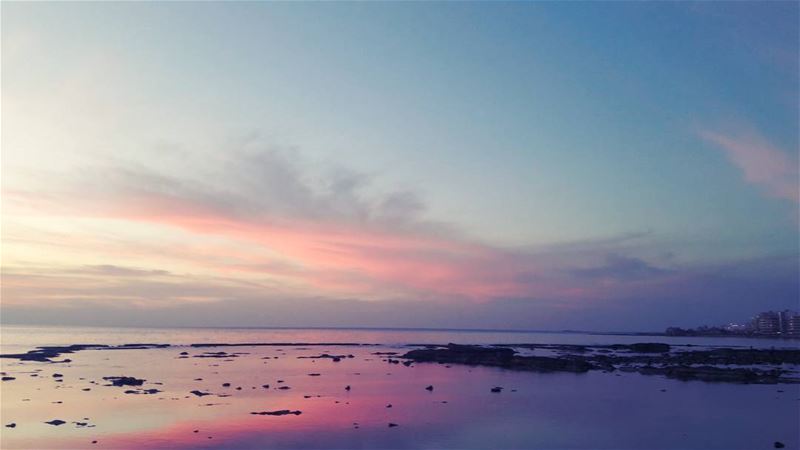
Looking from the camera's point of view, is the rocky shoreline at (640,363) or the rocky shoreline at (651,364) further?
the rocky shoreline at (640,363)

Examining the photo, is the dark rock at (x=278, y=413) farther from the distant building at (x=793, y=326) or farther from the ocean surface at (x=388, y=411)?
the distant building at (x=793, y=326)

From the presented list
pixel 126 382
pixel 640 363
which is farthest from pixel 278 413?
pixel 640 363

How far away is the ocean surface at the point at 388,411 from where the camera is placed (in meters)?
22.5

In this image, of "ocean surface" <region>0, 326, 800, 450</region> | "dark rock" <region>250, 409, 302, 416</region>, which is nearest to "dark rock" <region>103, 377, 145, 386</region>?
"ocean surface" <region>0, 326, 800, 450</region>

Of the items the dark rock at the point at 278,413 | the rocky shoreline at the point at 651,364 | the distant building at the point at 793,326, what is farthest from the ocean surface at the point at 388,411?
the distant building at the point at 793,326

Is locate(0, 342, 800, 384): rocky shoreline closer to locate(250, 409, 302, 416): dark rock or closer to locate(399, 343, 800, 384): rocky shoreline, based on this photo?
locate(399, 343, 800, 384): rocky shoreline

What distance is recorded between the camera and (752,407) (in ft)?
103

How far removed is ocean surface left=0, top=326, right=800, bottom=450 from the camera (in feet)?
73.8

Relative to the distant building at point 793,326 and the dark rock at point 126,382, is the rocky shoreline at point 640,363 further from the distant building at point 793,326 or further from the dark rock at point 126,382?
the distant building at point 793,326

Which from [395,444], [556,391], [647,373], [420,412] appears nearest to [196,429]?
[395,444]

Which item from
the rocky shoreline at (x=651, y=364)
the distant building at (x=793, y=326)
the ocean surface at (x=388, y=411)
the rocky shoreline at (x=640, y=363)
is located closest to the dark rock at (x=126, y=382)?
the ocean surface at (x=388, y=411)

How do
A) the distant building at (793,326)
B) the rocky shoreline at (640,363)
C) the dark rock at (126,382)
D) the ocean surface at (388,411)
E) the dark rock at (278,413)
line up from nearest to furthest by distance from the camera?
the ocean surface at (388,411)
the dark rock at (278,413)
the dark rock at (126,382)
the rocky shoreline at (640,363)
the distant building at (793,326)

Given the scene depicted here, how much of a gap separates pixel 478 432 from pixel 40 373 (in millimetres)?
35704

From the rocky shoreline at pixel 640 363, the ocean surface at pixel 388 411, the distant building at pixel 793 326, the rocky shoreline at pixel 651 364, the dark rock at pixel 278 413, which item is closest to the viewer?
the ocean surface at pixel 388 411
